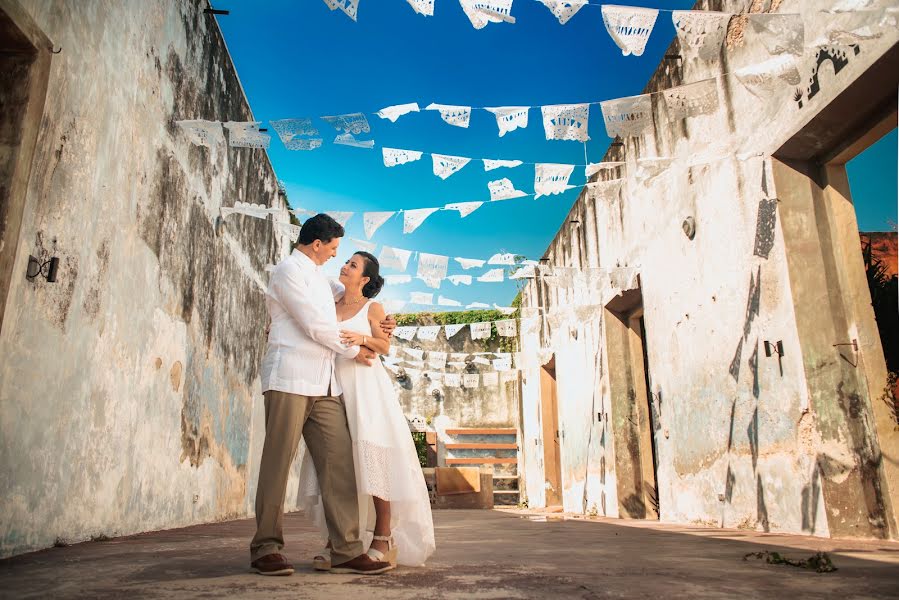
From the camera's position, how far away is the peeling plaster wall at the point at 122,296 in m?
3.01

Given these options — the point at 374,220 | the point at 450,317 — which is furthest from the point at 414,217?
the point at 450,317

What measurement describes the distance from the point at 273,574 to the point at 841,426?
3471 millimetres

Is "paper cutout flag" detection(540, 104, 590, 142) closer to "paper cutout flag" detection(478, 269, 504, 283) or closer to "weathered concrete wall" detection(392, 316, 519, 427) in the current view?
"paper cutout flag" detection(478, 269, 504, 283)

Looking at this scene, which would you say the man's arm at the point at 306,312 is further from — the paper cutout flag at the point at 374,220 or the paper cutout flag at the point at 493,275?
the paper cutout flag at the point at 493,275

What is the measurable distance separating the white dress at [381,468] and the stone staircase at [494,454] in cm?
1326

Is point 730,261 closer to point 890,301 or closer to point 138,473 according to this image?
point 890,301

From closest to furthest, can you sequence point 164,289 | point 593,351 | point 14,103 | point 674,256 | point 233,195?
point 14,103 → point 164,289 → point 674,256 → point 233,195 → point 593,351

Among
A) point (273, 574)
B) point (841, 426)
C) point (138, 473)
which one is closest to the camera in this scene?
point (273, 574)

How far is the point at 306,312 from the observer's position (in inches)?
101

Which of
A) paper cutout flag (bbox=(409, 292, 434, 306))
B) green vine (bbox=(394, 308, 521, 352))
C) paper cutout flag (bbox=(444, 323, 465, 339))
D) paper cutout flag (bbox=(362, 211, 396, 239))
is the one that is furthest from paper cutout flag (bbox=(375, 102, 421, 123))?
green vine (bbox=(394, 308, 521, 352))

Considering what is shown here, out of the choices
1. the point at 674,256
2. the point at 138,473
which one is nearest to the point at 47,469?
the point at 138,473

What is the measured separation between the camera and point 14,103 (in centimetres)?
285

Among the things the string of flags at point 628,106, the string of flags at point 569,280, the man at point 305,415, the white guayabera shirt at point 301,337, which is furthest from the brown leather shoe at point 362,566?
the string of flags at point 569,280

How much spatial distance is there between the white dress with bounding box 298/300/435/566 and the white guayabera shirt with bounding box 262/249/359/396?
109 millimetres
